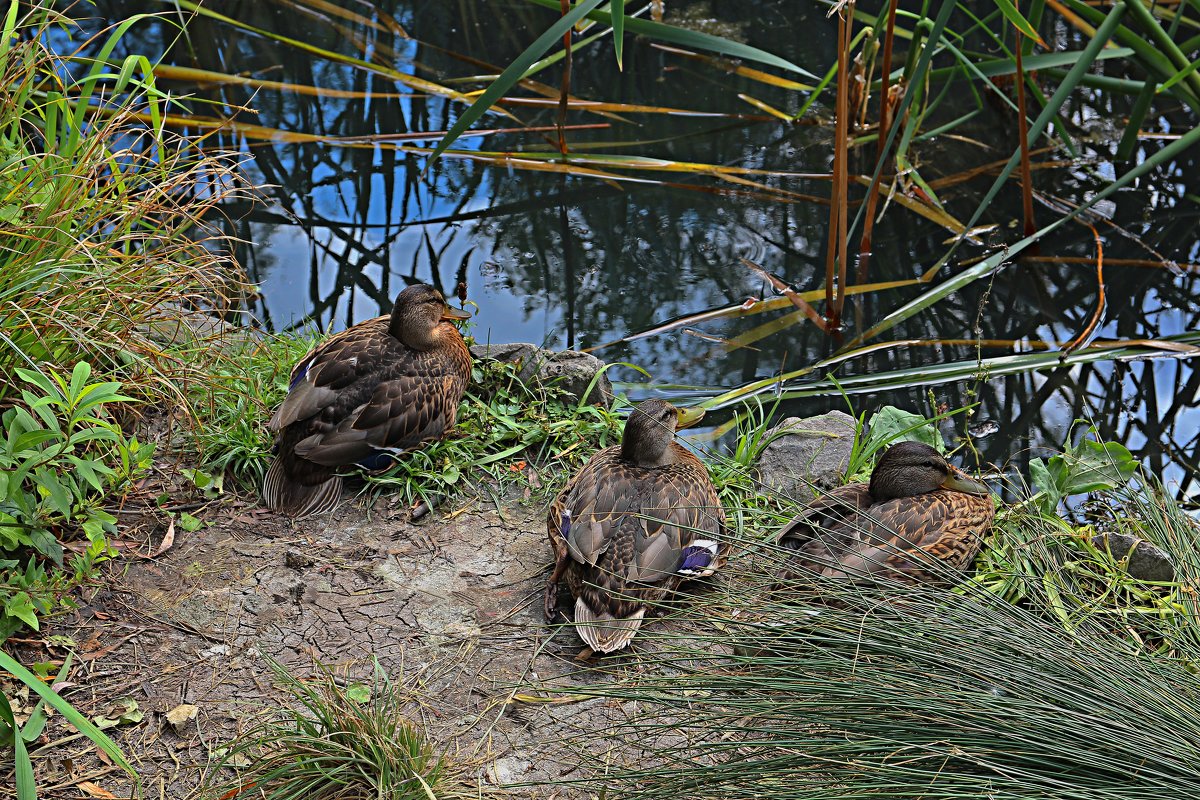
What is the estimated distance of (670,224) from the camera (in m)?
6.30

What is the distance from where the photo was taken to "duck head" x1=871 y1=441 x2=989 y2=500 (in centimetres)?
369

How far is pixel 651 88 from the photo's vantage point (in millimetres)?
7551

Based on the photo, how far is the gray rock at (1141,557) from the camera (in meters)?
3.61

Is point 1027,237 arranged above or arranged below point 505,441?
above

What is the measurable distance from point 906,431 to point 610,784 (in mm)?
2060

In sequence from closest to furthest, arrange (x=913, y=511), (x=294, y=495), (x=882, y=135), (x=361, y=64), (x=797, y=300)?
(x=913, y=511) < (x=294, y=495) < (x=797, y=300) < (x=882, y=135) < (x=361, y=64)

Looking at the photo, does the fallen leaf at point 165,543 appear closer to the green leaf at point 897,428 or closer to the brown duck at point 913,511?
the brown duck at point 913,511

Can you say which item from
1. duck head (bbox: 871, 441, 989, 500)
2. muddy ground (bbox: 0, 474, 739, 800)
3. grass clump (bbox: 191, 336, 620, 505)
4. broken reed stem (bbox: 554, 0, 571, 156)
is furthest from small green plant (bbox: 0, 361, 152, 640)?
broken reed stem (bbox: 554, 0, 571, 156)

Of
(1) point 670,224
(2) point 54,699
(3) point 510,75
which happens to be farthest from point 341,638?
(1) point 670,224

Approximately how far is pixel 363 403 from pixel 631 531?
1179mm

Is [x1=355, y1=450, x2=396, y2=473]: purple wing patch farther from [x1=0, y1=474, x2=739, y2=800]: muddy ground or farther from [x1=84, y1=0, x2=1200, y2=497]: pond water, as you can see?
[x1=84, y1=0, x2=1200, y2=497]: pond water

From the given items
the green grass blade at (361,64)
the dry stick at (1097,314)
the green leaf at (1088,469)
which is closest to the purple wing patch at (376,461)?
the green leaf at (1088,469)

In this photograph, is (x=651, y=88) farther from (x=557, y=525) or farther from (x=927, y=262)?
(x=557, y=525)

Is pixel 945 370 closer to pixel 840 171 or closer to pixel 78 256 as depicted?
pixel 840 171
